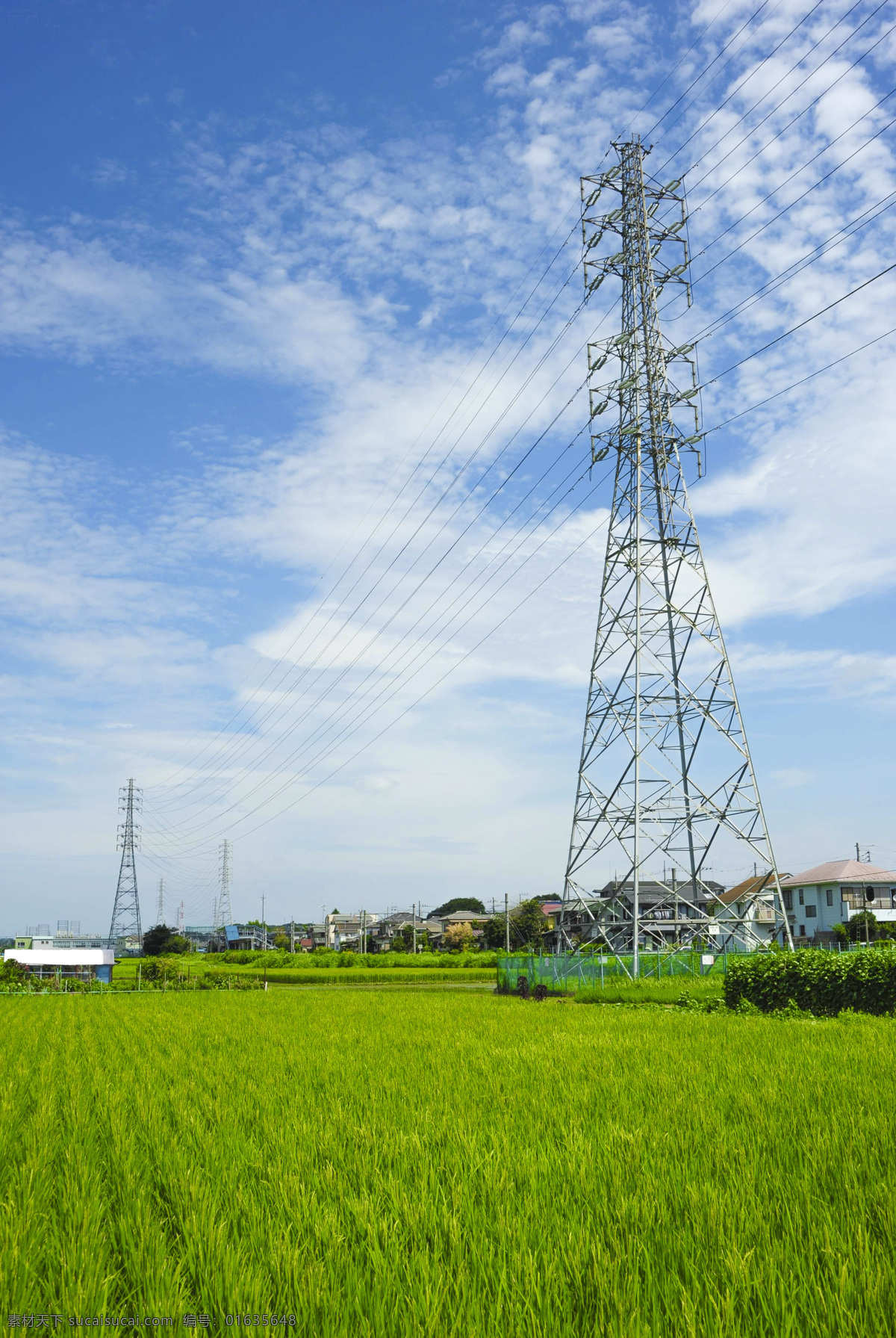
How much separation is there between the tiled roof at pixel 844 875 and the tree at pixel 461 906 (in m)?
82.6

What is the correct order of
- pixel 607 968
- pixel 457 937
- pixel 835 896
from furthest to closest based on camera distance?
pixel 457 937 → pixel 835 896 → pixel 607 968

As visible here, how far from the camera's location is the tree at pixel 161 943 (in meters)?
90.4

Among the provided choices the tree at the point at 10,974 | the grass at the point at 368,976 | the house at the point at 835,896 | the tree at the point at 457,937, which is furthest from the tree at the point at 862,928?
the tree at the point at 10,974

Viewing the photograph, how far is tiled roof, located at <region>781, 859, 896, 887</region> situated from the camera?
6162 cm

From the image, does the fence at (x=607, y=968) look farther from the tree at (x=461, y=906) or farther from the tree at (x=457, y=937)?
the tree at (x=461, y=906)

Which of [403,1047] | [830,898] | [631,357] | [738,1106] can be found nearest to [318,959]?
[830,898]

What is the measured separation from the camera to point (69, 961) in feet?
226

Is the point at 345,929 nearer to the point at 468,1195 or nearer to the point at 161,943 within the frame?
the point at 161,943

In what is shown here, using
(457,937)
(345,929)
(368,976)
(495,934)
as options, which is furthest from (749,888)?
(345,929)

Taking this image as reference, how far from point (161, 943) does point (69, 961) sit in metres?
23.5

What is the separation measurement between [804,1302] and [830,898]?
66.1 metres

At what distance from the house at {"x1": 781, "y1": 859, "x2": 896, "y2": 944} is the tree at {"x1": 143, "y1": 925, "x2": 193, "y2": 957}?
61.3 metres

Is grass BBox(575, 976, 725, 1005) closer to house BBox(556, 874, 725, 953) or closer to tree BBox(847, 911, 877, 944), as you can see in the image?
house BBox(556, 874, 725, 953)

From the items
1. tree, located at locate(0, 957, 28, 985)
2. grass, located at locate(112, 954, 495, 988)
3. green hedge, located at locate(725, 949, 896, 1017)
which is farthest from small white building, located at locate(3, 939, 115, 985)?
green hedge, located at locate(725, 949, 896, 1017)
